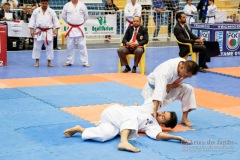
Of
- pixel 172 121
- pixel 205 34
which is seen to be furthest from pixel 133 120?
pixel 205 34

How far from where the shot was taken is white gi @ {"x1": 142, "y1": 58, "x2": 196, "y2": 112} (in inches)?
231

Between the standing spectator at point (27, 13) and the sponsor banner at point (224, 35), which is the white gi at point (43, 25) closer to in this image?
the standing spectator at point (27, 13)

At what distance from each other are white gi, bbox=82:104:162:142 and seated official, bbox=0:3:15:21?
10432mm

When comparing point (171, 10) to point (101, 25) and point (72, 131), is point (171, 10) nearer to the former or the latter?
point (101, 25)

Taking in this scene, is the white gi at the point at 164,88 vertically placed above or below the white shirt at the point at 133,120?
above

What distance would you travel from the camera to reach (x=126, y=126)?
18.2 ft

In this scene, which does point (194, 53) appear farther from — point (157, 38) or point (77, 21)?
point (157, 38)

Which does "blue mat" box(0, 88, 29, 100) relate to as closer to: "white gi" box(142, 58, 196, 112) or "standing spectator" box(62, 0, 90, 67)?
"white gi" box(142, 58, 196, 112)

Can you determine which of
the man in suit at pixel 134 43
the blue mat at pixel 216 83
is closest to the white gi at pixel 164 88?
the blue mat at pixel 216 83

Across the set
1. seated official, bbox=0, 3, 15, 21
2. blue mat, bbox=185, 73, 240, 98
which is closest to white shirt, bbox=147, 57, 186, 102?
blue mat, bbox=185, 73, 240, 98

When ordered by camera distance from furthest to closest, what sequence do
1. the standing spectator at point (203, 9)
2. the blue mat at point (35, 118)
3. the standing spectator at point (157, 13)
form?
the standing spectator at point (203, 9) < the standing spectator at point (157, 13) < the blue mat at point (35, 118)

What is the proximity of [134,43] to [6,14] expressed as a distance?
613cm

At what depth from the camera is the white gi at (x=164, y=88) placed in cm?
588

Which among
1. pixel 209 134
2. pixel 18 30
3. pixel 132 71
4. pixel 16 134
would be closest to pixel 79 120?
pixel 16 134
